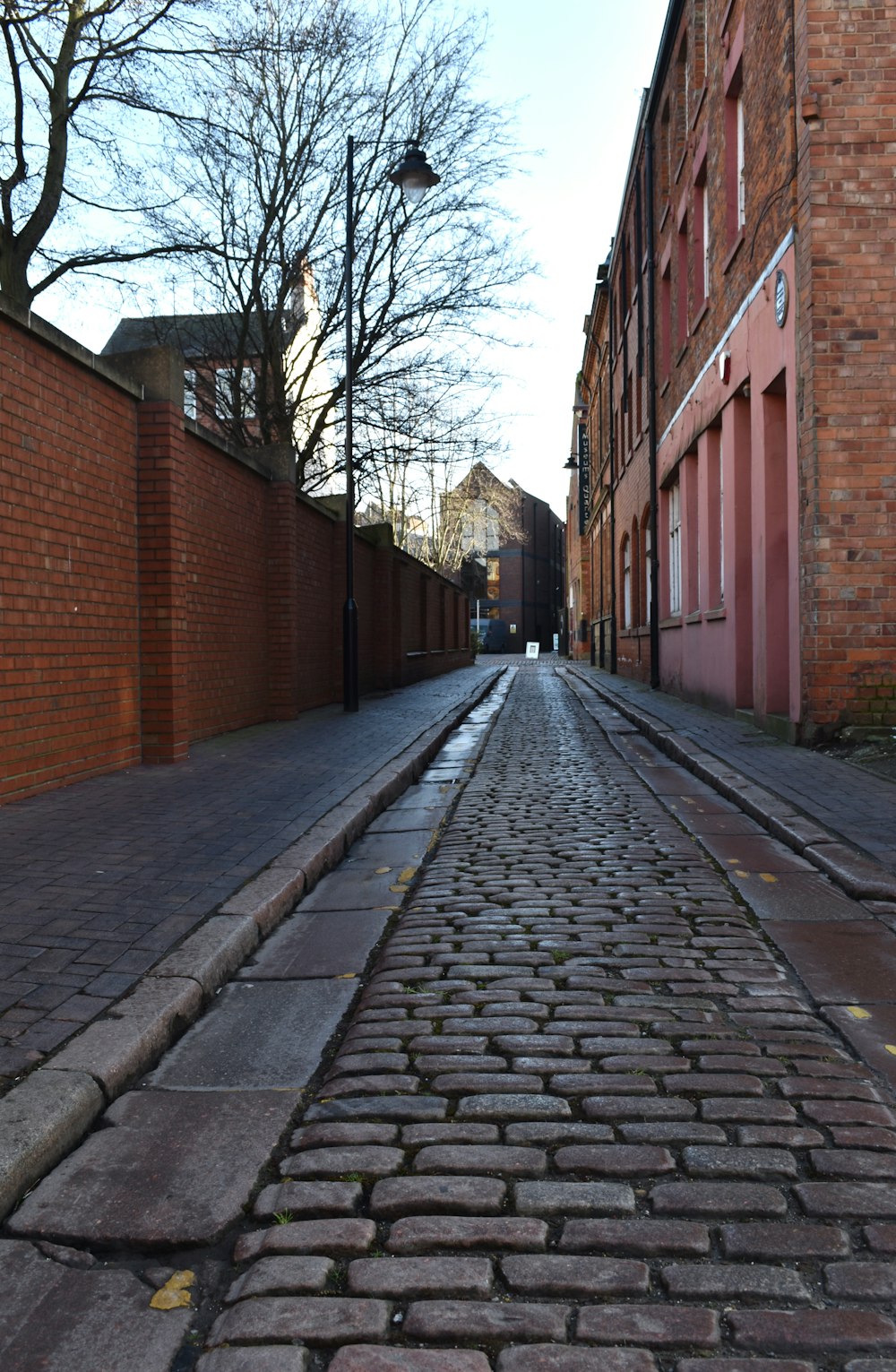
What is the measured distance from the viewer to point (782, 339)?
9812mm

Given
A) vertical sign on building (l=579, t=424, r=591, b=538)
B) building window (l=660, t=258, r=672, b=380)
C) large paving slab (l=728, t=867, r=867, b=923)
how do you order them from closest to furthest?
1. large paving slab (l=728, t=867, r=867, b=923)
2. building window (l=660, t=258, r=672, b=380)
3. vertical sign on building (l=579, t=424, r=591, b=538)

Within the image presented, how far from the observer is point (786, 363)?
9680 mm

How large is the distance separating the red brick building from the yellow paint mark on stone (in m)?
7.70

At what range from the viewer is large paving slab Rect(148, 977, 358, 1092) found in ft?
10.1

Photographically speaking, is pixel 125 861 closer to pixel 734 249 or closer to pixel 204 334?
pixel 734 249

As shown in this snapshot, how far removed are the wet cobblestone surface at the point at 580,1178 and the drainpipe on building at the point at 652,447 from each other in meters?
15.1

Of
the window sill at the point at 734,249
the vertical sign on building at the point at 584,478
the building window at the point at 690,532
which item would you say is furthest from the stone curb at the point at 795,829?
the vertical sign on building at the point at 584,478

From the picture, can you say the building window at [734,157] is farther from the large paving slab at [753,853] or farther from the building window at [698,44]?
the large paving slab at [753,853]

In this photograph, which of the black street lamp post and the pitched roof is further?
the pitched roof

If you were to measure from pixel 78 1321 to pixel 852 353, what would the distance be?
8.62 meters

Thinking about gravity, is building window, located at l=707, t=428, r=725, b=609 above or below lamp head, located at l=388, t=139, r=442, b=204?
below

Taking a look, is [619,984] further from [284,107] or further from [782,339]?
[284,107]

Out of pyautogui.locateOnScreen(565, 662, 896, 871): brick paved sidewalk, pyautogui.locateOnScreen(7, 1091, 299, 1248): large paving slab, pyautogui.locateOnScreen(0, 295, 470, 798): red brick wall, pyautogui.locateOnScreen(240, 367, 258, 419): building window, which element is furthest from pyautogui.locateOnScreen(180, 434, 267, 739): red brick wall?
pyautogui.locateOnScreen(7, 1091, 299, 1248): large paving slab

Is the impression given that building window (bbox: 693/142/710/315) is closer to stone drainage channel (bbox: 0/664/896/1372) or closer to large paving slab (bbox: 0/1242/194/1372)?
stone drainage channel (bbox: 0/664/896/1372)
